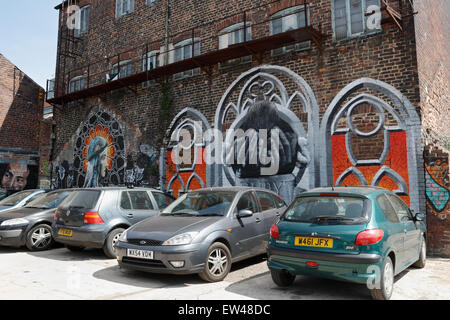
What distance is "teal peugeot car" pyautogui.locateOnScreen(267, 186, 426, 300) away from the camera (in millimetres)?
4430

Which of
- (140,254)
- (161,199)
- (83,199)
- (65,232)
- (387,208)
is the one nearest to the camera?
(387,208)

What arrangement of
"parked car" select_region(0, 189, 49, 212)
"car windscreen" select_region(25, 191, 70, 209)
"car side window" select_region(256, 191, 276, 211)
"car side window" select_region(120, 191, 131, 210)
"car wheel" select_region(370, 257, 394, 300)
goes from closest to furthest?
"car wheel" select_region(370, 257, 394, 300)
"car side window" select_region(256, 191, 276, 211)
"car side window" select_region(120, 191, 131, 210)
"car windscreen" select_region(25, 191, 70, 209)
"parked car" select_region(0, 189, 49, 212)

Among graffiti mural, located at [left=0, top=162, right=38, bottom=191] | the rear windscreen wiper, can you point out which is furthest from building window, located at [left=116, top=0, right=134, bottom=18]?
the rear windscreen wiper

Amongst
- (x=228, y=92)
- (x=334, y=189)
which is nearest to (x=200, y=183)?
(x=228, y=92)

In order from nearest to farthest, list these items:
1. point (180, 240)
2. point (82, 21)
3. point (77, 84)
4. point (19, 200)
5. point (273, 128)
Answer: point (180, 240) < point (19, 200) < point (273, 128) < point (77, 84) < point (82, 21)

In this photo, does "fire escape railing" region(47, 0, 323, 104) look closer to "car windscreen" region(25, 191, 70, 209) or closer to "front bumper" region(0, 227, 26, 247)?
"car windscreen" region(25, 191, 70, 209)

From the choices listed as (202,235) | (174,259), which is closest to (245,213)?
(202,235)

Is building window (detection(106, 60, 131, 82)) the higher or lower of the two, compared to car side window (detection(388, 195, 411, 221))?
higher

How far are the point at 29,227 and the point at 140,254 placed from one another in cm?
417

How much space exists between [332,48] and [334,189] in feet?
20.5

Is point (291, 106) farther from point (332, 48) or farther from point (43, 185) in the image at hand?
point (43, 185)

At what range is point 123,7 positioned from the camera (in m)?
16.6

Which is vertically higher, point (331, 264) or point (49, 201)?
point (49, 201)

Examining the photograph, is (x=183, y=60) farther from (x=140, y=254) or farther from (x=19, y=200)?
(x=140, y=254)
